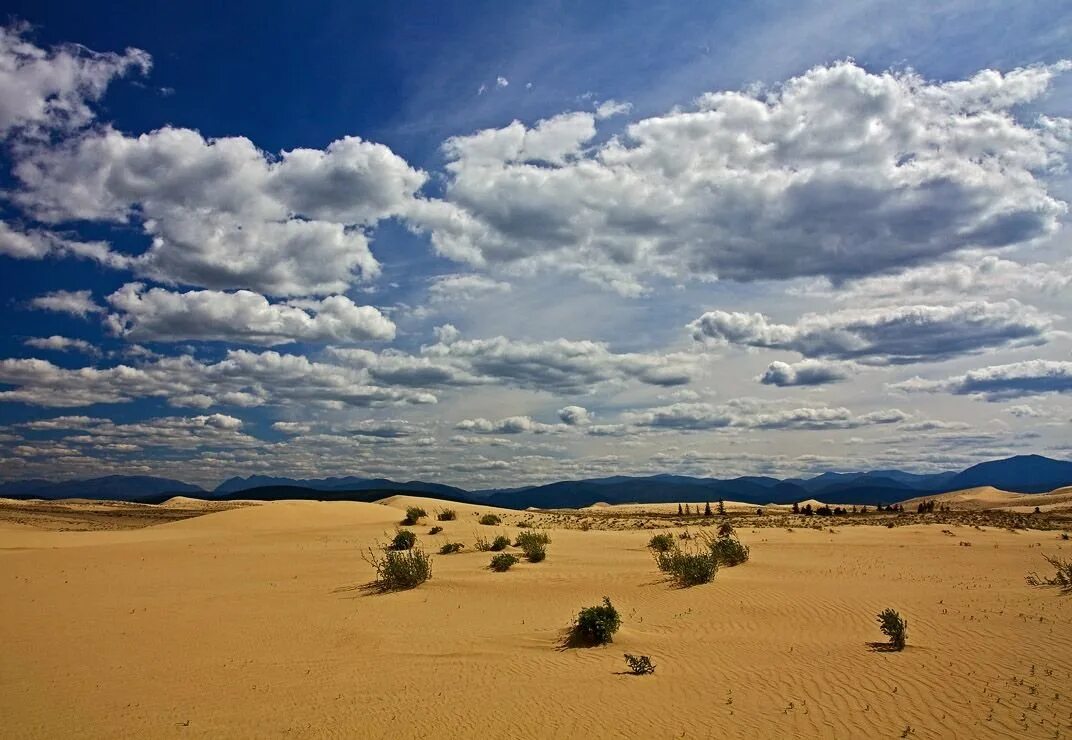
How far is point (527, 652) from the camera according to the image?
11.1 m

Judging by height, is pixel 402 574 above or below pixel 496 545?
above

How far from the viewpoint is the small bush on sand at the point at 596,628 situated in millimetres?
11438

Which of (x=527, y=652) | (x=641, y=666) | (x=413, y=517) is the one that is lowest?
(x=527, y=652)

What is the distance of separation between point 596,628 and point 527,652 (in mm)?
1226

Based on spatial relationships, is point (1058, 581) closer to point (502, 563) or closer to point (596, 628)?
point (596, 628)

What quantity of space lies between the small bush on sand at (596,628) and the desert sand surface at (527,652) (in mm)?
284

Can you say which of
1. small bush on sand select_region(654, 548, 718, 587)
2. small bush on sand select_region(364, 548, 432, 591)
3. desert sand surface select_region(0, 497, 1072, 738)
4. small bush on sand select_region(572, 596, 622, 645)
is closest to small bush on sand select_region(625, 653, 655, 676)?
desert sand surface select_region(0, 497, 1072, 738)

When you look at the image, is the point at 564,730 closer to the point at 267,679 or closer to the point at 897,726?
the point at 897,726

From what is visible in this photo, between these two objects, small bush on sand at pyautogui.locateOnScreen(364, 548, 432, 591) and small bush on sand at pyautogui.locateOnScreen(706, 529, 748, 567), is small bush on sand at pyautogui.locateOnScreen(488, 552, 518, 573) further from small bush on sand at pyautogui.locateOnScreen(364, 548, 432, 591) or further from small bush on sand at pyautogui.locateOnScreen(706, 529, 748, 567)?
small bush on sand at pyautogui.locateOnScreen(706, 529, 748, 567)

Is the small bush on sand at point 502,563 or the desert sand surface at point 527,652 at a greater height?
the small bush on sand at point 502,563

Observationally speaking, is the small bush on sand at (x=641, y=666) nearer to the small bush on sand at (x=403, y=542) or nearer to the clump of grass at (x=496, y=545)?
the clump of grass at (x=496, y=545)

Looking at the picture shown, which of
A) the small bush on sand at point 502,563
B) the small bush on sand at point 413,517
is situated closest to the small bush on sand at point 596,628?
the small bush on sand at point 502,563

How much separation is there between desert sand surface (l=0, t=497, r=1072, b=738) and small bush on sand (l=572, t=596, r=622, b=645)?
284mm

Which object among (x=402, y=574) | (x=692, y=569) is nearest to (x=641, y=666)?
(x=692, y=569)
